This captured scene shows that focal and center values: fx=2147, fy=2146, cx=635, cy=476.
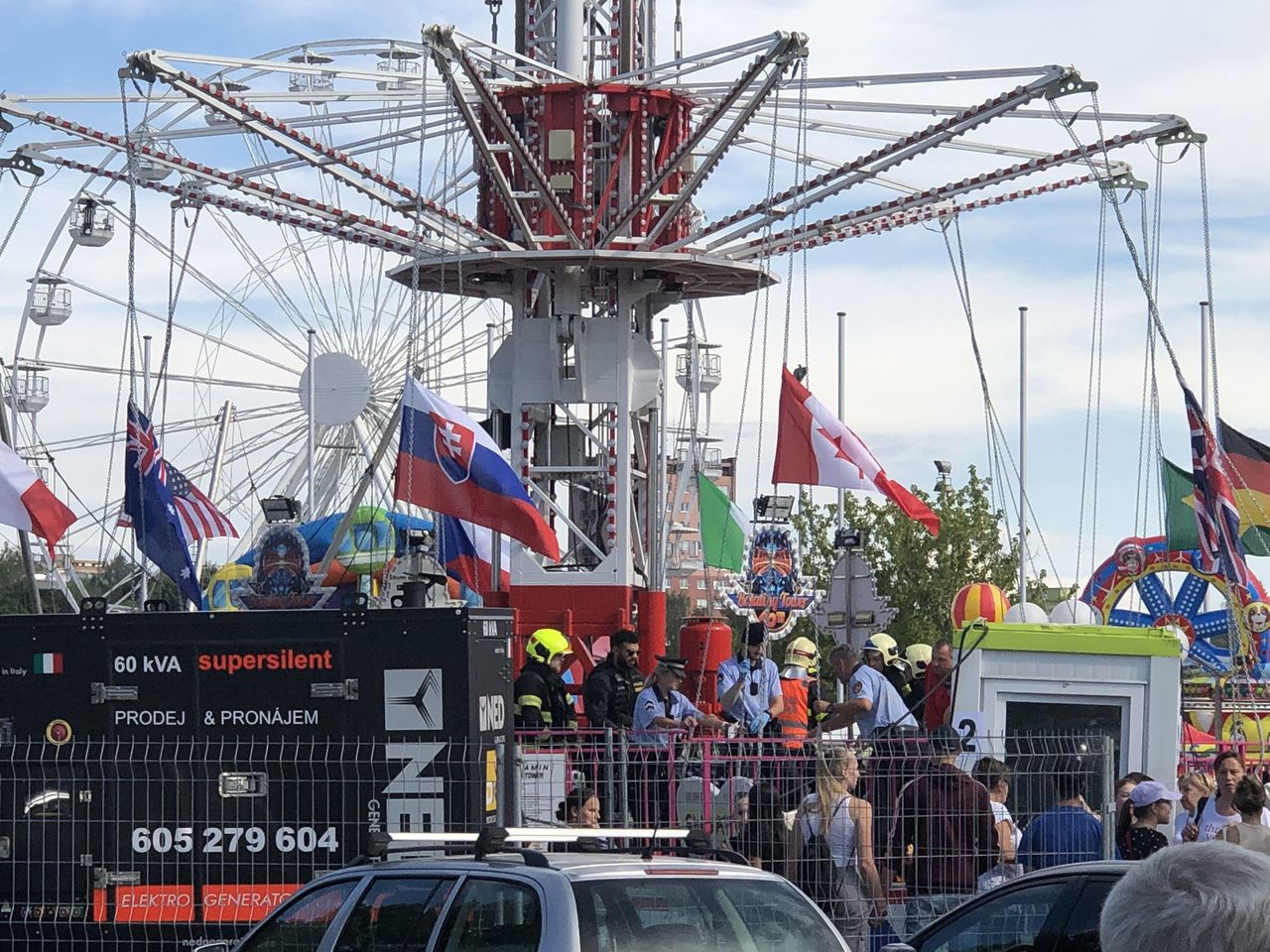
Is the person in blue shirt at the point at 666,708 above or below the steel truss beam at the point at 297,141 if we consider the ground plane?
below

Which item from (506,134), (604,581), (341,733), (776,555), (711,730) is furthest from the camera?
(776,555)

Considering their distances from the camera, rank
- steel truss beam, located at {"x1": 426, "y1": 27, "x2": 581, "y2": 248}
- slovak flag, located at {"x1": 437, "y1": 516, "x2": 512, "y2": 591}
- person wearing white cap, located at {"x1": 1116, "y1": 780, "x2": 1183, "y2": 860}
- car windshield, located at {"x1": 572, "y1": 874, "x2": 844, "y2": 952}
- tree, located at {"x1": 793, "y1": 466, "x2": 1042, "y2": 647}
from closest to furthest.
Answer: car windshield, located at {"x1": 572, "y1": 874, "x2": 844, "y2": 952}, person wearing white cap, located at {"x1": 1116, "y1": 780, "x2": 1183, "y2": 860}, steel truss beam, located at {"x1": 426, "y1": 27, "x2": 581, "y2": 248}, slovak flag, located at {"x1": 437, "y1": 516, "x2": 512, "y2": 591}, tree, located at {"x1": 793, "y1": 466, "x2": 1042, "y2": 647}

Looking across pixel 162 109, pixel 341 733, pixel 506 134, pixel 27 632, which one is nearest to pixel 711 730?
pixel 341 733

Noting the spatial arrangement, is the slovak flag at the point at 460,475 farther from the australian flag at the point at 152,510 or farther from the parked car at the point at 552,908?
the parked car at the point at 552,908

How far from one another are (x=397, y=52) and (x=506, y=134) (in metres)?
3.71

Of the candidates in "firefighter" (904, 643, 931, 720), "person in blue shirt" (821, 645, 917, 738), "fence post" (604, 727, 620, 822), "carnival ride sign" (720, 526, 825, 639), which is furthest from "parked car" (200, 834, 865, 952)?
"carnival ride sign" (720, 526, 825, 639)

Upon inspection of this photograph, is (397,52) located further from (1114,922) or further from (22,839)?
(1114,922)

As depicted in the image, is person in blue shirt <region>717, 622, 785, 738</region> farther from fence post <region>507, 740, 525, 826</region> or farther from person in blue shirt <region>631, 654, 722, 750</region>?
fence post <region>507, 740, 525, 826</region>

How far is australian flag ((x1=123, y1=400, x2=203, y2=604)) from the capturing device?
24125 mm

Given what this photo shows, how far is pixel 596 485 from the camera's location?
27266 millimetres

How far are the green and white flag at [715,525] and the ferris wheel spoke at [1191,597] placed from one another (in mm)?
8156

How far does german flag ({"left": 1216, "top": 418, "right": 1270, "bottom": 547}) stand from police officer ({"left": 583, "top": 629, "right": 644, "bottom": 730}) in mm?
9313

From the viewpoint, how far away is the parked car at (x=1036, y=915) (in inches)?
333

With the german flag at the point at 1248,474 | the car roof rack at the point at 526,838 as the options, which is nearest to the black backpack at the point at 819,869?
the car roof rack at the point at 526,838
